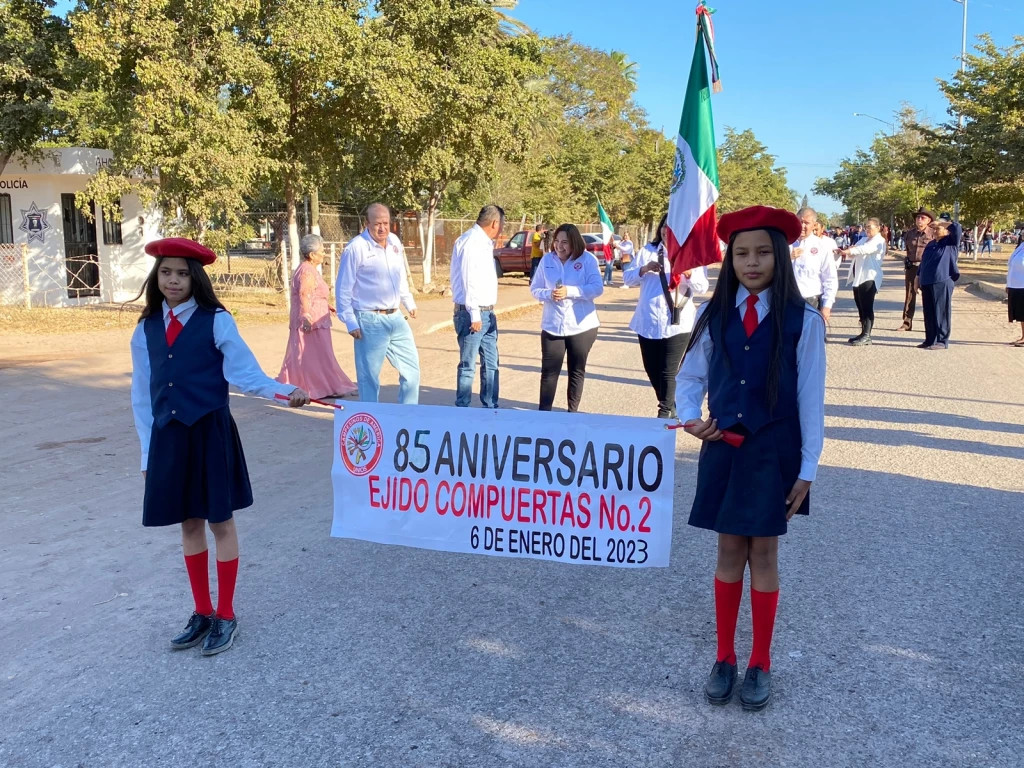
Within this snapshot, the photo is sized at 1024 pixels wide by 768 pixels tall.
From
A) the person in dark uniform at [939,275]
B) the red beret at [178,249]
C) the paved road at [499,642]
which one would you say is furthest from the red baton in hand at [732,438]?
the person in dark uniform at [939,275]

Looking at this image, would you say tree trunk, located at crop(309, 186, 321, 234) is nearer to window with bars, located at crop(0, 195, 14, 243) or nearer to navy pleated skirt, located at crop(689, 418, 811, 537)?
window with bars, located at crop(0, 195, 14, 243)

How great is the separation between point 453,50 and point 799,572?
17076 mm

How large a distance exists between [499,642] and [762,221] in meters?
2.12

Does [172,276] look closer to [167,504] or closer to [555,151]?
[167,504]

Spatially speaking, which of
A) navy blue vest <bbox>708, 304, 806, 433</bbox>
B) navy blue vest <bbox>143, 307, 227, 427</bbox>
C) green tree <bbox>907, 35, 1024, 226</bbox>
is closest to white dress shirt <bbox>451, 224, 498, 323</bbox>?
navy blue vest <bbox>143, 307, 227, 427</bbox>

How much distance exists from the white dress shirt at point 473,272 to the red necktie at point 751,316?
476cm

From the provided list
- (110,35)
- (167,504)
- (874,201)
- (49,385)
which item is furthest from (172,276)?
(874,201)

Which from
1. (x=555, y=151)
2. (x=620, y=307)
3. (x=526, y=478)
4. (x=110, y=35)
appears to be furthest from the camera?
(x=555, y=151)

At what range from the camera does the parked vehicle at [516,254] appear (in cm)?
2933

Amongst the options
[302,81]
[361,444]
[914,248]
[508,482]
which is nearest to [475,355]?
[361,444]

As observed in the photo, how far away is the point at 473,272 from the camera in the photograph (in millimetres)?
7906

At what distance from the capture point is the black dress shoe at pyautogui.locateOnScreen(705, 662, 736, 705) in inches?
130

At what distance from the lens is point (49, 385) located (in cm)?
1047

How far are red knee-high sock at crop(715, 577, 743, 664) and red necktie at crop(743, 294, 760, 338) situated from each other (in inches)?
39.6
